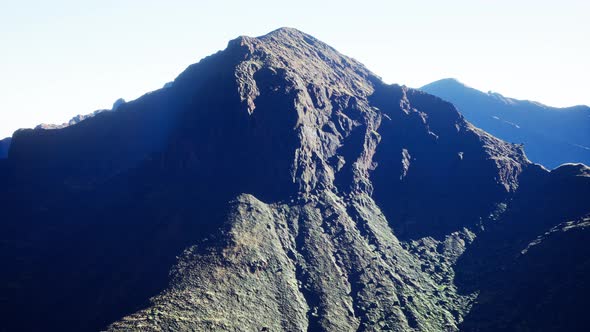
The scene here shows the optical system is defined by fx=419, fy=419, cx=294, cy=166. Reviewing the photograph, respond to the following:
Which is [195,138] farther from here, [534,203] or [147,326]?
[534,203]

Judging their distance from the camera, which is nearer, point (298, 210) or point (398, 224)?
point (298, 210)

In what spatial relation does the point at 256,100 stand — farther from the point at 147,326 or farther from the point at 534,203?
the point at 534,203

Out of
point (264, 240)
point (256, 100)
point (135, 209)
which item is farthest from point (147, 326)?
point (256, 100)

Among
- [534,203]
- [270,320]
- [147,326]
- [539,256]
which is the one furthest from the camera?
[534,203]

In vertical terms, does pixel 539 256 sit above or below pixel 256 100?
below

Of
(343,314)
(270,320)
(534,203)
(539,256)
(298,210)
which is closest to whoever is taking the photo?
(270,320)

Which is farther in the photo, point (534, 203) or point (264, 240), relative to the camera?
point (534, 203)

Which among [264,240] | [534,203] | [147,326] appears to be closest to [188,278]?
[147,326]

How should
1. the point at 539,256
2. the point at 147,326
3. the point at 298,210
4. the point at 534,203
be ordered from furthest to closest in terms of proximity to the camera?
the point at 534,203, the point at 298,210, the point at 539,256, the point at 147,326

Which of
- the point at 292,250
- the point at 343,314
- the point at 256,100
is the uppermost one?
the point at 256,100
